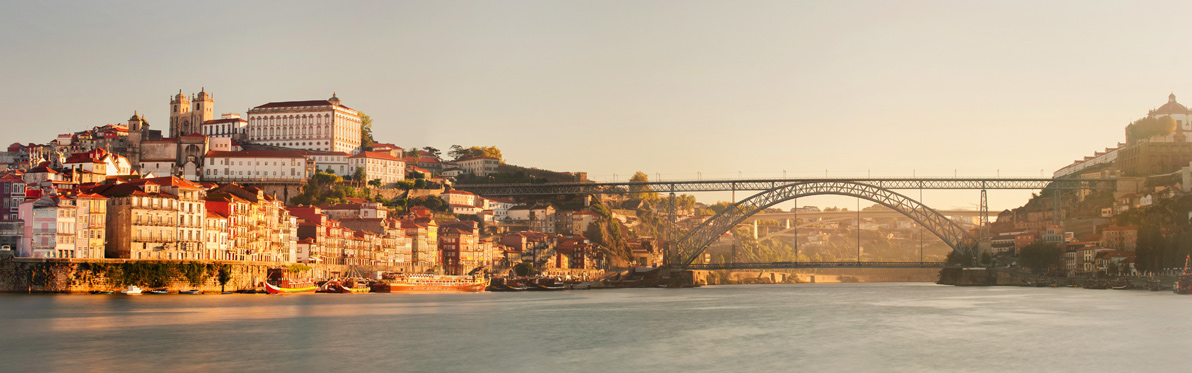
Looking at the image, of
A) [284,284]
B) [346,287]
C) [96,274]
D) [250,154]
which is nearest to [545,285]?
[346,287]

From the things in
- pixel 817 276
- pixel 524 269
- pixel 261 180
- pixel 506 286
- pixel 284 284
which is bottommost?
pixel 817 276

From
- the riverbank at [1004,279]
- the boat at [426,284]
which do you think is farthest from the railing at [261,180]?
the riverbank at [1004,279]

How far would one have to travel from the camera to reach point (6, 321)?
3275cm

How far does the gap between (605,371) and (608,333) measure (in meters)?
9.31

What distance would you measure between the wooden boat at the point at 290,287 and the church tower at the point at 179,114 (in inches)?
1741

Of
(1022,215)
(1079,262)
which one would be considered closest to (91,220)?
(1079,262)

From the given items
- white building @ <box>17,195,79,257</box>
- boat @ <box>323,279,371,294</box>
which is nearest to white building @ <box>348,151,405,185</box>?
boat @ <box>323,279,371,294</box>

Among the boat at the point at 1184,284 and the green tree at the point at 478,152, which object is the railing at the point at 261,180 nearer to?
the green tree at the point at 478,152

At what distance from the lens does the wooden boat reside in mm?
56406

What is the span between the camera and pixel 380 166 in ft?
313

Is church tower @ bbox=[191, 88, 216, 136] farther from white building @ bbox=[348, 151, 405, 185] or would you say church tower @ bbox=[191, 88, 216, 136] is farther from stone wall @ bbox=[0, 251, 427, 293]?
stone wall @ bbox=[0, 251, 427, 293]

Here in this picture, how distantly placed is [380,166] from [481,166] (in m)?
17.1

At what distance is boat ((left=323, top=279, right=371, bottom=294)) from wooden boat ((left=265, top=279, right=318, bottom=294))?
90cm

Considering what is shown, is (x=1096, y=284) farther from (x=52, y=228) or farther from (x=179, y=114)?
(x=179, y=114)
